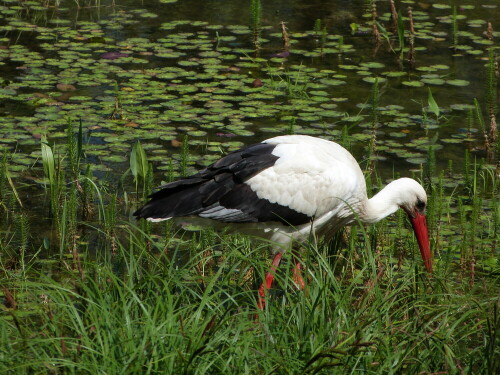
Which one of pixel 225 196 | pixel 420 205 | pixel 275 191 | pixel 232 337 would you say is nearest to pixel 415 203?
pixel 420 205

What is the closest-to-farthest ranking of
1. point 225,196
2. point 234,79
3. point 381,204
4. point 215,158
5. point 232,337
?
1. point 232,337
2. point 225,196
3. point 381,204
4. point 215,158
5. point 234,79

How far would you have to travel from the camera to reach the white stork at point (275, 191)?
17.6ft

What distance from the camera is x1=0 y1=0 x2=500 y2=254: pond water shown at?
23.5 feet

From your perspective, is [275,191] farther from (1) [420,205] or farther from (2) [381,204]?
(1) [420,205]

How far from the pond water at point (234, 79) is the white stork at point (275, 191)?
561 mm

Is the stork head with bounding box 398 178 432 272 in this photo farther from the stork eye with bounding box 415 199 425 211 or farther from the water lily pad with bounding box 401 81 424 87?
the water lily pad with bounding box 401 81 424 87

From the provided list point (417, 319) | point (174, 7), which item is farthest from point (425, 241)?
point (174, 7)

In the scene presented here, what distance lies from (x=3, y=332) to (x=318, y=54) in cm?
587

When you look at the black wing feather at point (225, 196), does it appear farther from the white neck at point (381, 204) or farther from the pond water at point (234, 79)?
the pond water at point (234, 79)

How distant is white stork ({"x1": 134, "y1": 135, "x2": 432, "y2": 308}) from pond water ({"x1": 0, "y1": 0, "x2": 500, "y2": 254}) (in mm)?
561

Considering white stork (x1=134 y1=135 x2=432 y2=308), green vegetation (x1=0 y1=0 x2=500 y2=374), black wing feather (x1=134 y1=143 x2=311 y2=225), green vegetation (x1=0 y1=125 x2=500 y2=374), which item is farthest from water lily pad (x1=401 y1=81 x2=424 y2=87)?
green vegetation (x1=0 y1=125 x2=500 y2=374)

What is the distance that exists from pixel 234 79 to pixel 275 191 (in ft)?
9.96

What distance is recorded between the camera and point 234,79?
8359 millimetres

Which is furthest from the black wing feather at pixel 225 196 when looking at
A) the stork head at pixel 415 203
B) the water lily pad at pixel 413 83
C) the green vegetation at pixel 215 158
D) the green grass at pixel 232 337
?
the water lily pad at pixel 413 83
